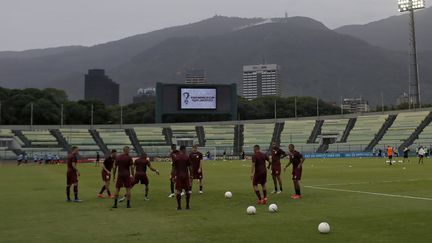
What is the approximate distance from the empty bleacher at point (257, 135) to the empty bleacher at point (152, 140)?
15.5m

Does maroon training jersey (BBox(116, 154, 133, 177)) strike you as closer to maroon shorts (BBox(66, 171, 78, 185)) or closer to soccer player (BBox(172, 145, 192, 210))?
soccer player (BBox(172, 145, 192, 210))

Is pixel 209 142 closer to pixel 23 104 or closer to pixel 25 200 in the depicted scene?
pixel 23 104

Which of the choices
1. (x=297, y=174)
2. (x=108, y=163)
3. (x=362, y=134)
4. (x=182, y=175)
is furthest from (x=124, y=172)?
(x=362, y=134)

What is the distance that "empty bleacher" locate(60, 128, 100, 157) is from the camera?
89312mm

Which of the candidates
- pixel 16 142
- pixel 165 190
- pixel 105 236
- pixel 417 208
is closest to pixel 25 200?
pixel 165 190

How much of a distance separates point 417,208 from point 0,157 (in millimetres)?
76303

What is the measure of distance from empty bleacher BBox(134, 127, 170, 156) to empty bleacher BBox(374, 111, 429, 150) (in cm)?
3819

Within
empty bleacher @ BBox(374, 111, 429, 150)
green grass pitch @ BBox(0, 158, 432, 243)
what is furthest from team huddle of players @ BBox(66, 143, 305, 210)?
empty bleacher @ BBox(374, 111, 429, 150)

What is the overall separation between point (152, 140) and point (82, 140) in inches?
522

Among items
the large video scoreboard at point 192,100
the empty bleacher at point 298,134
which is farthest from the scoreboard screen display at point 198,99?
the empty bleacher at point 298,134

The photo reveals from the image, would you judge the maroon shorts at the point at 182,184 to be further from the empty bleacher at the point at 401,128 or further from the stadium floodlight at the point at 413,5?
the stadium floodlight at the point at 413,5

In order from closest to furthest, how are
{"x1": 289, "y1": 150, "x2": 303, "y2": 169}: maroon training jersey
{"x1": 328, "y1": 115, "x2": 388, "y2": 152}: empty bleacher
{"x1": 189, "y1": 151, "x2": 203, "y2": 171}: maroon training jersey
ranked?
{"x1": 289, "y1": 150, "x2": 303, "y2": 169}: maroon training jersey → {"x1": 189, "y1": 151, "x2": 203, "y2": 171}: maroon training jersey → {"x1": 328, "y1": 115, "x2": 388, "y2": 152}: empty bleacher

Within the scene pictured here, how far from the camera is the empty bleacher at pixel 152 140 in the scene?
8831cm

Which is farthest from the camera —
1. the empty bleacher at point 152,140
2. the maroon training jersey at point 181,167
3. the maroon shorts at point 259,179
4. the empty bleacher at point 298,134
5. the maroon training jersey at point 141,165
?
the empty bleacher at point 298,134
